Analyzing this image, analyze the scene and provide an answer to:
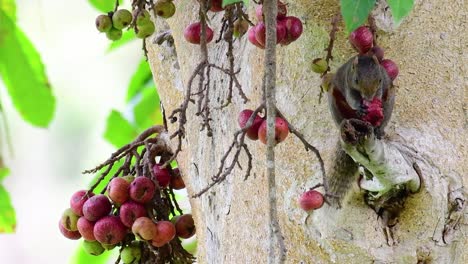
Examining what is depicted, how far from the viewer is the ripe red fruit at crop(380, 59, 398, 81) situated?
1.22m

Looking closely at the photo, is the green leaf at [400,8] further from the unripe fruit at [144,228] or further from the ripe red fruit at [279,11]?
the unripe fruit at [144,228]

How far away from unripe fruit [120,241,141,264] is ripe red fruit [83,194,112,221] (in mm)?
79

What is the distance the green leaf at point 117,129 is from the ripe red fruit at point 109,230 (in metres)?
0.66

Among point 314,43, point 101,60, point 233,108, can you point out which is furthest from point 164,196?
point 101,60

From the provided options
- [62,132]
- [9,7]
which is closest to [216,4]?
[9,7]

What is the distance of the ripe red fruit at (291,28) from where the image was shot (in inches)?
47.4

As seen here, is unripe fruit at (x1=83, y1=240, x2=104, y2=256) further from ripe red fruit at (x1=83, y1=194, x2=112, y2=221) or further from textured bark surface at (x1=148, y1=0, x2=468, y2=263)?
textured bark surface at (x1=148, y1=0, x2=468, y2=263)

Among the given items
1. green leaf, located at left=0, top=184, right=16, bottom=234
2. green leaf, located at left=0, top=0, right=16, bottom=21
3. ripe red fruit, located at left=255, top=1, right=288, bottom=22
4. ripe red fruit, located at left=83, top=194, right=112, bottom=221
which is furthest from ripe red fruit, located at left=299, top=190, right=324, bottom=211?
green leaf, located at left=0, top=0, right=16, bottom=21

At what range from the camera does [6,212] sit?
195 centimetres

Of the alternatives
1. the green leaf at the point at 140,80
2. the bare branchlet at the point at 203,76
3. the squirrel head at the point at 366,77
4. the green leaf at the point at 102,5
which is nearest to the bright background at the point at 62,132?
the green leaf at the point at 140,80

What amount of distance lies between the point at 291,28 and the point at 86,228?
506 mm

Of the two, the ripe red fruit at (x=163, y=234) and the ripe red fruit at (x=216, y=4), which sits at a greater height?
the ripe red fruit at (x=216, y=4)

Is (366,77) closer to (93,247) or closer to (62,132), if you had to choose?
(93,247)

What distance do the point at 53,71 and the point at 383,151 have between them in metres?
4.86
